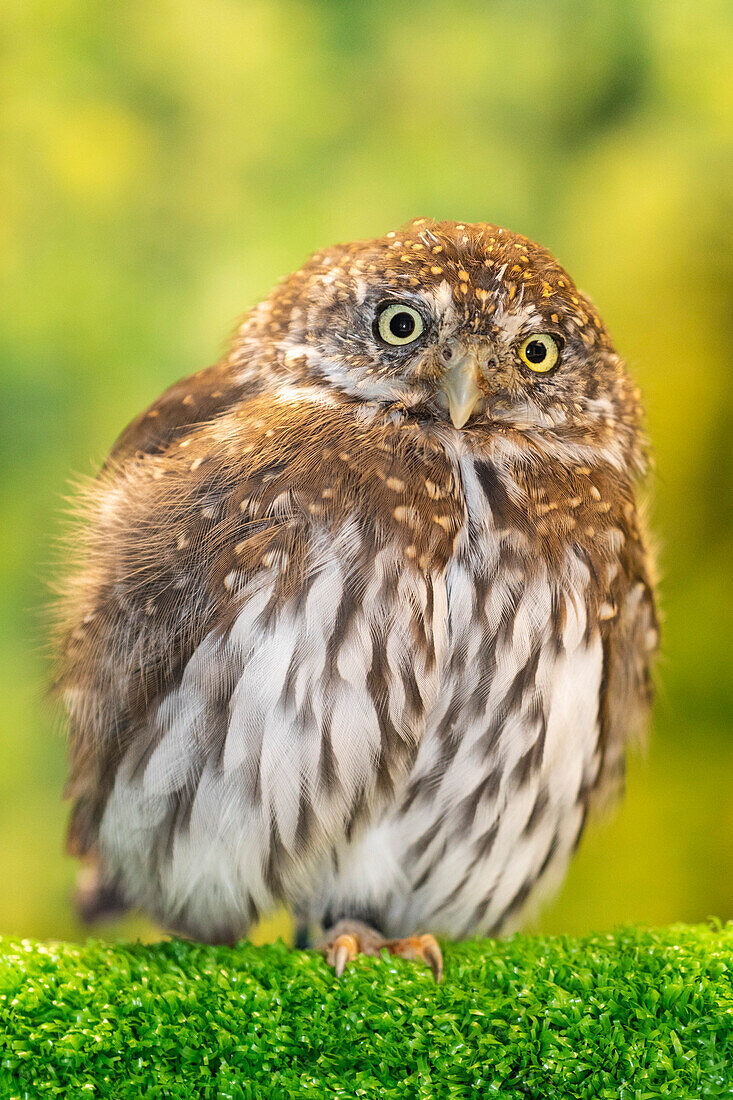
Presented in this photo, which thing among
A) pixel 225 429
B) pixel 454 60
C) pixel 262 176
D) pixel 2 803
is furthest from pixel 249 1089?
pixel 454 60

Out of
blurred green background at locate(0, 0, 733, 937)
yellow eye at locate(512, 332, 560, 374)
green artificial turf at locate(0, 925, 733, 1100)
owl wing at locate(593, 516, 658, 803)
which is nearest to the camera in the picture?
green artificial turf at locate(0, 925, 733, 1100)

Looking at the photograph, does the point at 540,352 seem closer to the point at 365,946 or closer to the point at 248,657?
the point at 248,657

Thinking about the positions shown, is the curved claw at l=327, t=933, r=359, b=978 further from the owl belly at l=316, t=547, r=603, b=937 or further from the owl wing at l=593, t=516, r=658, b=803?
the owl wing at l=593, t=516, r=658, b=803

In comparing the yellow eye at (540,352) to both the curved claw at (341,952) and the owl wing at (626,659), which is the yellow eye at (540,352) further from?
the curved claw at (341,952)

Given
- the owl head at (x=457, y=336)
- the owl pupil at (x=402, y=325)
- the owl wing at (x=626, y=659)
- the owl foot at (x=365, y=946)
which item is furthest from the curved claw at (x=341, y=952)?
the owl pupil at (x=402, y=325)

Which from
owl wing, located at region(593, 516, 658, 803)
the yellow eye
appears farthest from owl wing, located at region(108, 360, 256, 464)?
owl wing, located at region(593, 516, 658, 803)
